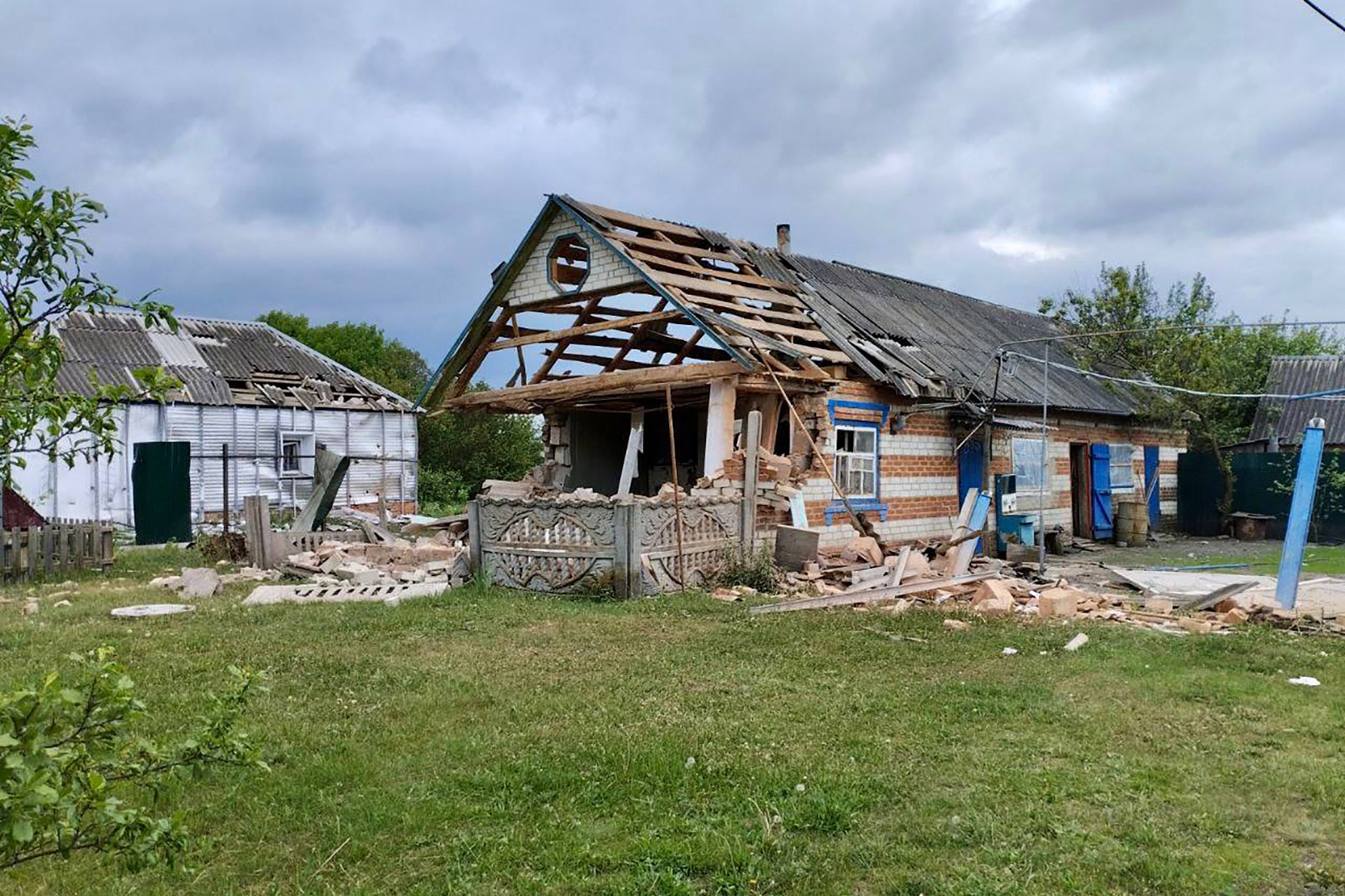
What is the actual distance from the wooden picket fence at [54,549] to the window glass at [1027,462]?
1571 cm

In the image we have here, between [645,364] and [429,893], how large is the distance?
503 inches

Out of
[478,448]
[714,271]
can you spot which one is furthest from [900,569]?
[478,448]

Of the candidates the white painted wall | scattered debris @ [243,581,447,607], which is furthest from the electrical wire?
the white painted wall

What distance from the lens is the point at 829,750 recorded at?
5152 mm

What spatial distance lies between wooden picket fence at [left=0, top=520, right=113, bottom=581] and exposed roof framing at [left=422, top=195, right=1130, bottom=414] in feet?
18.6

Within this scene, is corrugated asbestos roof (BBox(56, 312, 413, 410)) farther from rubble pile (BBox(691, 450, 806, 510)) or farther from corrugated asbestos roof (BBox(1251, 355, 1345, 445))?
corrugated asbestos roof (BBox(1251, 355, 1345, 445))

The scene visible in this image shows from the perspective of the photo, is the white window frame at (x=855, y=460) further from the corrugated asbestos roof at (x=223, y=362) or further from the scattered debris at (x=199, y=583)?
the corrugated asbestos roof at (x=223, y=362)

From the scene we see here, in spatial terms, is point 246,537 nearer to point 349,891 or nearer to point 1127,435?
point 349,891

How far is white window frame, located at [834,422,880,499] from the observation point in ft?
47.3

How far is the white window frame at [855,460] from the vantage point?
14.4m

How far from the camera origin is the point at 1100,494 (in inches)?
803

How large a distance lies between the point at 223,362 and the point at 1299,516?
2607 centimetres

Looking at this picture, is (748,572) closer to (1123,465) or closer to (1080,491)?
(1080,491)

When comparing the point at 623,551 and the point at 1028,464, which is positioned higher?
the point at 1028,464
